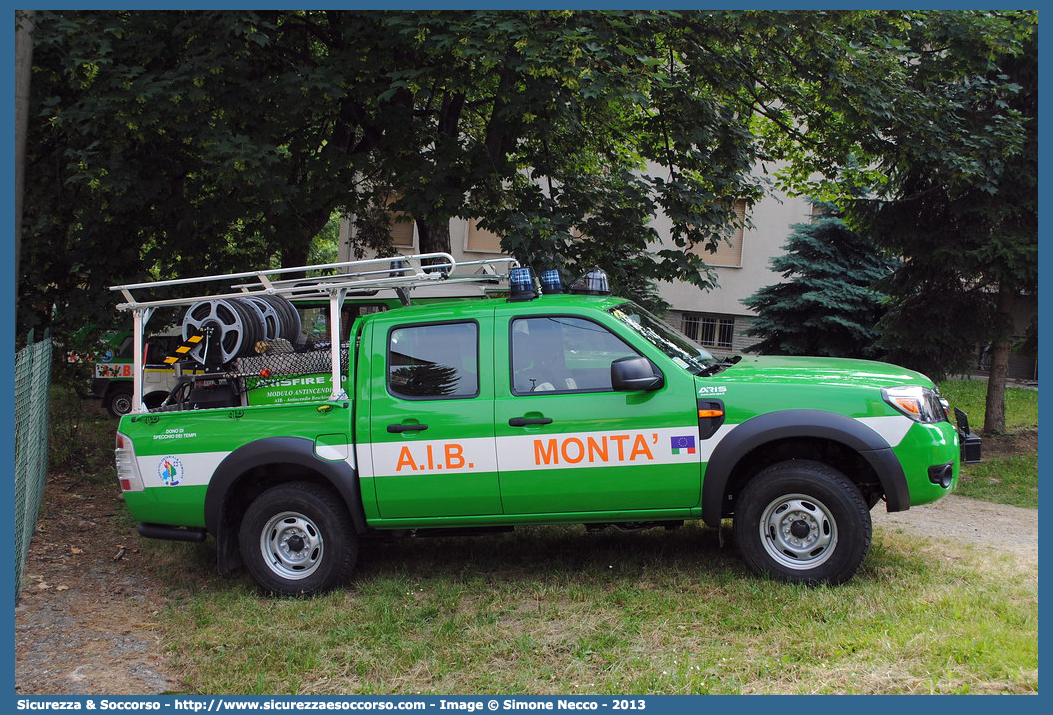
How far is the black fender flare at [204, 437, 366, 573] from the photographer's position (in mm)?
5906

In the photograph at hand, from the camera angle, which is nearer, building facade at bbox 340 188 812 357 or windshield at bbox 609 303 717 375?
windshield at bbox 609 303 717 375

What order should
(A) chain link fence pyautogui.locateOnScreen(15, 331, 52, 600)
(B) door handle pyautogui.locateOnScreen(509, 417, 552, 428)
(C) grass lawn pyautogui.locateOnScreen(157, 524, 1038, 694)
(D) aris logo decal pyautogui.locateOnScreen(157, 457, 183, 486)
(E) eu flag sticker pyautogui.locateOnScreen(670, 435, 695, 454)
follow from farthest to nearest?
(A) chain link fence pyautogui.locateOnScreen(15, 331, 52, 600) < (D) aris logo decal pyautogui.locateOnScreen(157, 457, 183, 486) < (B) door handle pyautogui.locateOnScreen(509, 417, 552, 428) < (E) eu flag sticker pyautogui.locateOnScreen(670, 435, 695, 454) < (C) grass lawn pyautogui.locateOnScreen(157, 524, 1038, 694)

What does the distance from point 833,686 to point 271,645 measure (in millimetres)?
2956

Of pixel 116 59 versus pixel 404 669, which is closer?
pixel 404 669

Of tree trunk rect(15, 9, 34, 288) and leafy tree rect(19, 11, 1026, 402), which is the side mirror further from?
tree trunk rect(15, 9, 34, 288)

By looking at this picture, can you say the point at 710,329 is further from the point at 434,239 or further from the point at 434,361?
the point at 434,361

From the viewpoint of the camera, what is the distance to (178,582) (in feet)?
21.7

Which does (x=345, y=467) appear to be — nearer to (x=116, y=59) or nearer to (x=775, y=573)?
(x=775, y=573)

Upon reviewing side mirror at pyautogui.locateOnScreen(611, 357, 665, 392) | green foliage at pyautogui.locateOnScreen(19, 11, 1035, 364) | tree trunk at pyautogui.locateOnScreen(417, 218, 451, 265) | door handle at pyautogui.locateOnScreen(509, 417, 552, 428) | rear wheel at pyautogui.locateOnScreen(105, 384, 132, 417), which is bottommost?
rear wheel at pyautogui.locateOnScreen(105, 384, 132, 417)

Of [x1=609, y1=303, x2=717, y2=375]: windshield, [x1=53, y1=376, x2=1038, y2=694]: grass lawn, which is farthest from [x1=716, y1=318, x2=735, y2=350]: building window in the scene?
[x1=609, y1=303, x2=717, y2=375]: windshield

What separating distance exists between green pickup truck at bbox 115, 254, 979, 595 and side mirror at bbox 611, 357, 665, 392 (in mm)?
15

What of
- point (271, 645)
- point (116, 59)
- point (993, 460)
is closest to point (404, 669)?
point (271, 645)

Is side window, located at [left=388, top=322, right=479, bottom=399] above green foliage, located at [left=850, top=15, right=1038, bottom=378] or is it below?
below

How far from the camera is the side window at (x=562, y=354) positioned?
18.9 ft
